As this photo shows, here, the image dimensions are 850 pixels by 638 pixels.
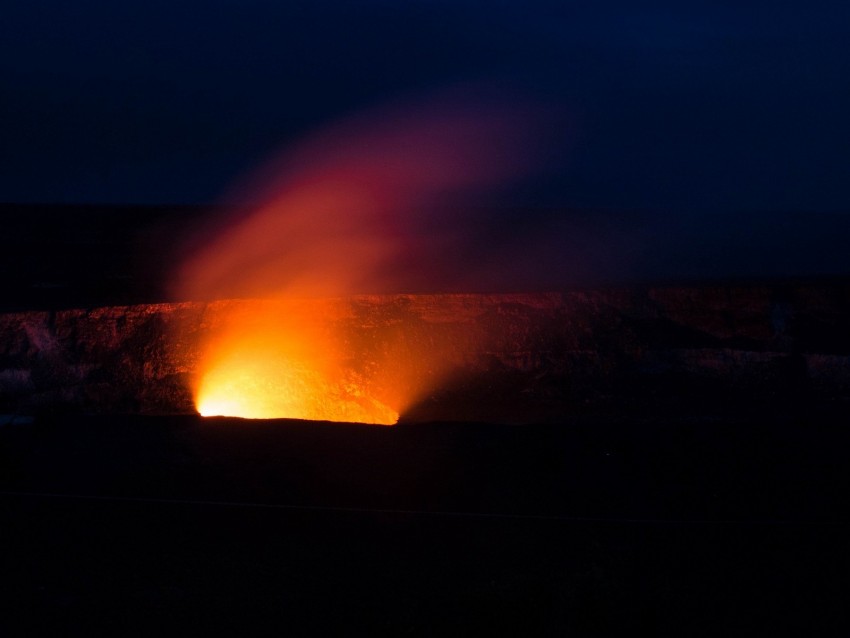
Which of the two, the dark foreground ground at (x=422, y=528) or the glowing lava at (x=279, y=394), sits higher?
the glowing lava at (x=279, y=394)

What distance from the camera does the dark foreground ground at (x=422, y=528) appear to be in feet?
12.3

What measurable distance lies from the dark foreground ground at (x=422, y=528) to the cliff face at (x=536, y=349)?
A: 7.17ft

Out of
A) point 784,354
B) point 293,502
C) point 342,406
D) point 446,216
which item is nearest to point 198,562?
point 293,502

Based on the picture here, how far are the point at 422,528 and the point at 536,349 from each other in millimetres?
4791

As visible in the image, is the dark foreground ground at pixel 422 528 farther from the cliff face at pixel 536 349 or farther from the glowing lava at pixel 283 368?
the glowing lava at pixel 283 368

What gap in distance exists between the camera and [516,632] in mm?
3572

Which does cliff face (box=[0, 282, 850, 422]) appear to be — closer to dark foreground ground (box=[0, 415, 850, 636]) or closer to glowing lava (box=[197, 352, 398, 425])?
glowing lava (box=[197, 352, 398, 425])

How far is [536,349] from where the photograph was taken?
9.11 m

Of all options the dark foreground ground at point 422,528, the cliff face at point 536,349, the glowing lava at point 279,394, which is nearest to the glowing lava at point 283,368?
the glowing lava at point 279,394

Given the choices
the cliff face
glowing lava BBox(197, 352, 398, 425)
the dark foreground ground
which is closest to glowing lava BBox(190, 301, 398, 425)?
glowing lava BBox(197, 352, 398, 425)

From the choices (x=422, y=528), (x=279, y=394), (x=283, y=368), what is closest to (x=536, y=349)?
(x=283, y=368)

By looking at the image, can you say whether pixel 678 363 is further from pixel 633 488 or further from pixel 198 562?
pixel 198 562

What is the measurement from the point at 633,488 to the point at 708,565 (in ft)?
3.77

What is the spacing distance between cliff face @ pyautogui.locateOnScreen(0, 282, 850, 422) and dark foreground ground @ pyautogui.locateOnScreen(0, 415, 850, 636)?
2186 millimetres
